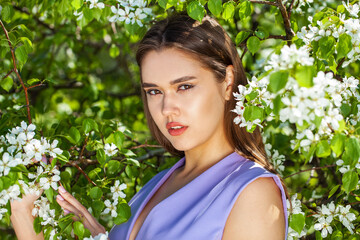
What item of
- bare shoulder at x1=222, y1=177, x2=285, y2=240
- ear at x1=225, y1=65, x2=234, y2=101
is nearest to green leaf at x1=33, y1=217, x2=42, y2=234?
bare shoulder at x1=222, y1=177, x2=285, y2=240

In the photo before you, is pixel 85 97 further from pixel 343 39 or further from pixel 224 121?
pixel 343 39

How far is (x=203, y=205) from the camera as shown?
1928 millimetres

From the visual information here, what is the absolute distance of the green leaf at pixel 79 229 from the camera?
6.23ft

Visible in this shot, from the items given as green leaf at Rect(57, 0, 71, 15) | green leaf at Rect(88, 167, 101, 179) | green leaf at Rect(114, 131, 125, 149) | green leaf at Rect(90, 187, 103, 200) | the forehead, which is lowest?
green leaf at Rect(90, 187, 103, 200)

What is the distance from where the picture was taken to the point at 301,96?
1360 mm

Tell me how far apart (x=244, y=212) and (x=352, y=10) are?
88 centimetres

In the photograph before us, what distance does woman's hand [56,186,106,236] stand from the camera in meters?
2.11

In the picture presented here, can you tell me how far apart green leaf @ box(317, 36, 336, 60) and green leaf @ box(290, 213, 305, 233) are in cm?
63

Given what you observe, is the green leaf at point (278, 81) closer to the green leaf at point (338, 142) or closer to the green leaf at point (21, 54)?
the green leaf at point (338, 142)

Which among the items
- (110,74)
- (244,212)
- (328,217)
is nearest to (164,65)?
(244,212)

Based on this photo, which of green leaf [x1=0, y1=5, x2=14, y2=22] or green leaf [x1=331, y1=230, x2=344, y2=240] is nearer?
green leaf [x1=331, y1=230, x2=344, y2=240]

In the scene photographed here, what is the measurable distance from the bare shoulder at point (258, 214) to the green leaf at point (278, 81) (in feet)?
1.88

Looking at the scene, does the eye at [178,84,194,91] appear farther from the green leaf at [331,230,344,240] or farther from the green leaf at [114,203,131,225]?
the green leaf at [331,230,344,240]

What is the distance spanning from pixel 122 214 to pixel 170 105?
48cm
